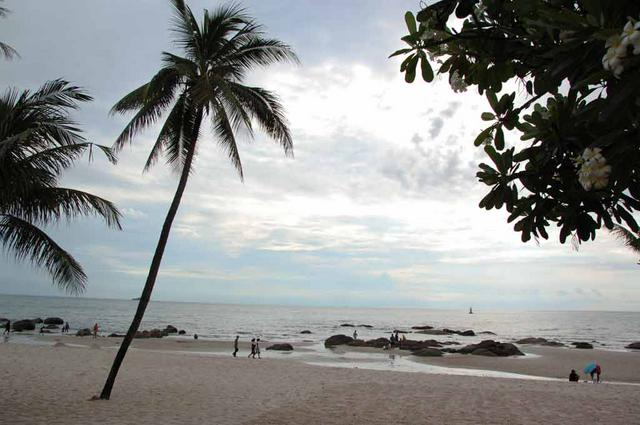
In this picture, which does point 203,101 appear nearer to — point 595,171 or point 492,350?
point 595,171

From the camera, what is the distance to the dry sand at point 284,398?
9.28 metres

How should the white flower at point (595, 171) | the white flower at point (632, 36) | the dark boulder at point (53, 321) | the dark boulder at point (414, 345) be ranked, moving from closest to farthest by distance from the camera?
the white flower at point (632, 36)
the white flower at point (595, 171)
the dark boulder at point (414, 345)
the dark boulder at point (53, 321)

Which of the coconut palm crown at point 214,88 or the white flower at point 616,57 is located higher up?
the coconut palm crown at point 214,88

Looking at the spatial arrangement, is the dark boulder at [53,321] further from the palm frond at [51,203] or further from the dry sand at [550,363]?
the palm frond at [51,203]

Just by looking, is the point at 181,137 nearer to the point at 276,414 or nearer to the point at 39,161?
the point at 39,161

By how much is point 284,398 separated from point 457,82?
10.2m

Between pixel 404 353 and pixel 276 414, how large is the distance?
77.4ft

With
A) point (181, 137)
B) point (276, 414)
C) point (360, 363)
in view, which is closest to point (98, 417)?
point (276, 414)

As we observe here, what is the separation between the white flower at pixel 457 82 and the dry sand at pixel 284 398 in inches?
298

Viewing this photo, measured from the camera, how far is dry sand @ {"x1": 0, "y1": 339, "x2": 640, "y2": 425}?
9.28 m

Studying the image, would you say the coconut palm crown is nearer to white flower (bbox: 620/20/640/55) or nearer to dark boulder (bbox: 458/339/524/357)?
white flower (bbox: 620/20/640/55)

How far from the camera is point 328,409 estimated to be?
10.2m

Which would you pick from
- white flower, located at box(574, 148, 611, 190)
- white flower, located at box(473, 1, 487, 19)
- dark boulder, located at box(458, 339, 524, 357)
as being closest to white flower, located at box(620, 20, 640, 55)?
white flower, located at box(574, 148, 611, 190)

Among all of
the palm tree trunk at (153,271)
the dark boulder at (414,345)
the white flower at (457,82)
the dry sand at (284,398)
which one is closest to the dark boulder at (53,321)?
the dark boulder at (414,345)
